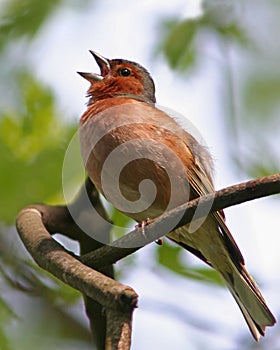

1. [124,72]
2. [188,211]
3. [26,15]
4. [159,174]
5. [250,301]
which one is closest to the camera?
[188,211]

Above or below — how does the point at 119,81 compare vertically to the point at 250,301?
above

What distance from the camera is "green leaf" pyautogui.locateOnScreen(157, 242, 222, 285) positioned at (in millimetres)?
5117

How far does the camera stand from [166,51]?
525 centimetres

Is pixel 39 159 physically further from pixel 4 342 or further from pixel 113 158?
pixel 4 342

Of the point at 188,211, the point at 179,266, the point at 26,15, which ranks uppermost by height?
the point at 26,15

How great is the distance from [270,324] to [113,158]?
159 cm

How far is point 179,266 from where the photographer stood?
516 centimetres

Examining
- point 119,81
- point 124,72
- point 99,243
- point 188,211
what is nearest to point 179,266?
point 99,243

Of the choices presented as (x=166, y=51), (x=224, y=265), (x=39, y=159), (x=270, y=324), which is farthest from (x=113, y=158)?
(x=270, y=324)

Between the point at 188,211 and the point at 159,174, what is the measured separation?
1717mm

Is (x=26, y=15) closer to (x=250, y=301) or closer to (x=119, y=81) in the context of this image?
Answer: (x=119, y=81)

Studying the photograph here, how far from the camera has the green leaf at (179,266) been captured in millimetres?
5117

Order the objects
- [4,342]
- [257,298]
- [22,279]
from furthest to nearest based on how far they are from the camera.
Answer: [257,298] < [22,279] < [4,342]

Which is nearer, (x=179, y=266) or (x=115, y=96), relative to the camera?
(x=179, y=266)
